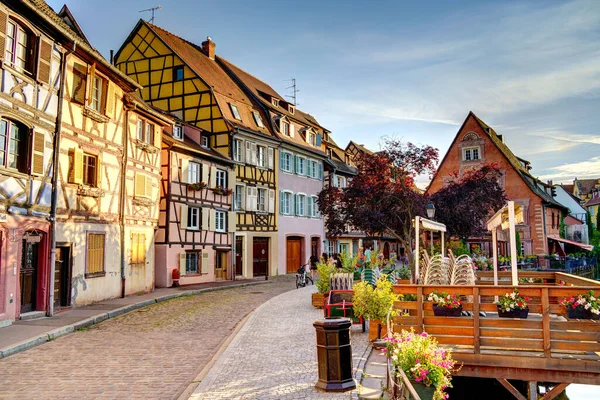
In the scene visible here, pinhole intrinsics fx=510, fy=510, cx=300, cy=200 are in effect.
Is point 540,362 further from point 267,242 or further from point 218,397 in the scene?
point 267,242

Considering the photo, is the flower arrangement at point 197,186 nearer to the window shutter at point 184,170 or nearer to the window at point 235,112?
the window shutter at point 184,170

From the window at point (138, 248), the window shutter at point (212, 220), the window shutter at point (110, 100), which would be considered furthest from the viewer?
the window shutter at point (212, 220)

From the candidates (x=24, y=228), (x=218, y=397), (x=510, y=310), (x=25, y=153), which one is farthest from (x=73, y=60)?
(x=510, y=310)

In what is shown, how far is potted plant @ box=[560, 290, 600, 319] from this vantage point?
24.2 feet

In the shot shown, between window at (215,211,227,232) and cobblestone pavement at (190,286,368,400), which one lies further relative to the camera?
window at (215,211,227,232)

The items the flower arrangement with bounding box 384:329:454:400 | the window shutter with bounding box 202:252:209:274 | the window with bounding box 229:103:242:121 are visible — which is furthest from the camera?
the window with bounding box 229:103:242:121

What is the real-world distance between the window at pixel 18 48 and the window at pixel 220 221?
50.4 feet

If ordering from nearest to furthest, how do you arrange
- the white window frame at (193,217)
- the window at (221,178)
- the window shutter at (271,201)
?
the white window frame at (193,217)
the window at (221,178)
the window shutter at (271,201)

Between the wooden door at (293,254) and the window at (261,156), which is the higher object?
the window at (261,156)

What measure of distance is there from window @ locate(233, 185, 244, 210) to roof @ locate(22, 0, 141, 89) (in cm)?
1178

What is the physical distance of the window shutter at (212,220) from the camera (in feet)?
89.4

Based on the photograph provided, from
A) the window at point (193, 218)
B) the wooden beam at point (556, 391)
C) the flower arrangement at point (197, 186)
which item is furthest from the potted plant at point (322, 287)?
the window at point (193, 218)

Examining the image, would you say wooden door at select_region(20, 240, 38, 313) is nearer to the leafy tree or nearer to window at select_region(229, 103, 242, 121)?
the leafy tree

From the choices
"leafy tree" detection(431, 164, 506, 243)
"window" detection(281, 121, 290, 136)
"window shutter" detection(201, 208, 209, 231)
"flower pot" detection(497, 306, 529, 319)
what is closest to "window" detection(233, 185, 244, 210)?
"window shutter" detection(201, 208, 209, 231)
